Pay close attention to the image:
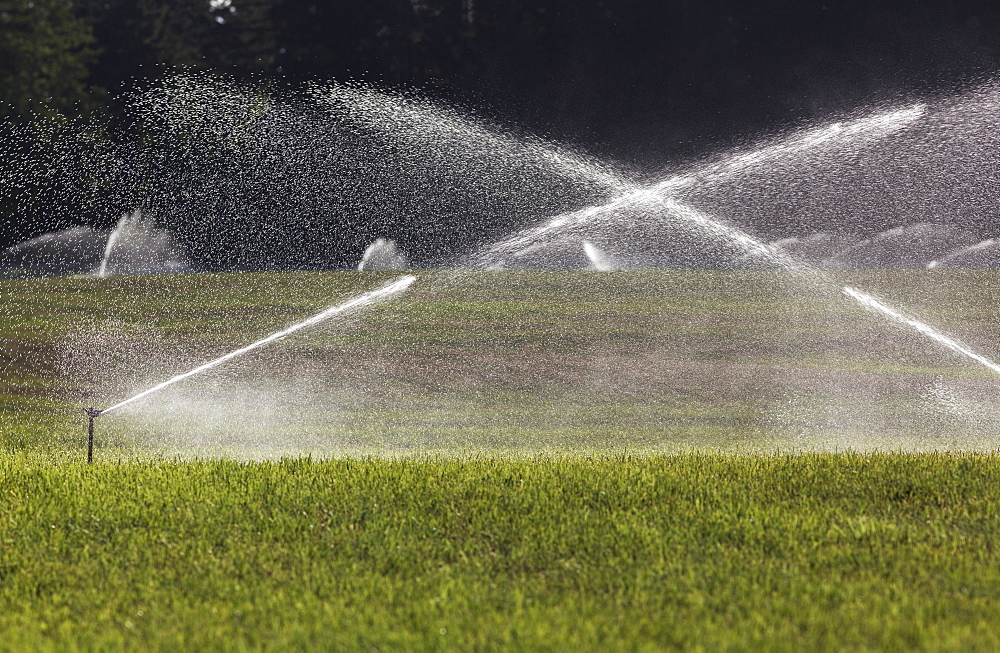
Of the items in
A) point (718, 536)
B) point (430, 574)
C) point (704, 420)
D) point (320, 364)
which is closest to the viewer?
point (430, 574)

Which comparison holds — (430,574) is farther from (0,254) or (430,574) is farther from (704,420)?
(0,254)

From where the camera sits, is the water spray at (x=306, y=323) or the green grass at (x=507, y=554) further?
the water spray at (x=306, y=323)

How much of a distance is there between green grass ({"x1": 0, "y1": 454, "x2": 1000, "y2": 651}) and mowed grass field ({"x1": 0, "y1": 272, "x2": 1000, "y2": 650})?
0.02 meters

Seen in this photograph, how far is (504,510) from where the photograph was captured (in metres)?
5.63

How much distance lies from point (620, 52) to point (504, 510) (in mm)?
24168

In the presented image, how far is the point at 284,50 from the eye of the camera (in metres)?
28.0

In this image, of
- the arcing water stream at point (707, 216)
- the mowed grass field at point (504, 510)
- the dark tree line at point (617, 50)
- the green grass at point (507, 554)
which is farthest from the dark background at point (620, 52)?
the green grass at point (507, 554)

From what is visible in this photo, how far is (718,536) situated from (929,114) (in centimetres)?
2751

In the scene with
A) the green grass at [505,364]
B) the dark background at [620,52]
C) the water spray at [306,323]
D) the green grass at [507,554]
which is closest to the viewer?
the green grass at [507,554]

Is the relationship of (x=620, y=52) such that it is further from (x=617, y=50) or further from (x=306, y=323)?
(x=306, y=323)

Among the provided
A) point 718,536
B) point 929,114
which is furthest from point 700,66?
point 718,536

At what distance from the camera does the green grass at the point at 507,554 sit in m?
4.09

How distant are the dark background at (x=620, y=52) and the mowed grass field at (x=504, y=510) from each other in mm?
16070

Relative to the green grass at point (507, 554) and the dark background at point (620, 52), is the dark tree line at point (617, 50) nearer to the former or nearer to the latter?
the dark background at point (620, 52)
